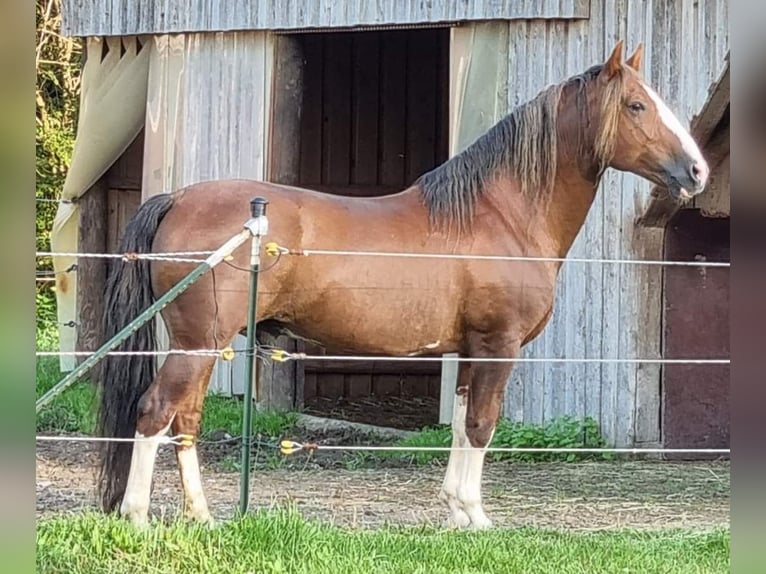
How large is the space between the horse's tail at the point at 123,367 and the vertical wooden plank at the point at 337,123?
4840 millimetres

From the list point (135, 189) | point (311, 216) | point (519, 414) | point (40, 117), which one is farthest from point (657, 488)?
point (40, 117)

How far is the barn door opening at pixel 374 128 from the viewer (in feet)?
26.4

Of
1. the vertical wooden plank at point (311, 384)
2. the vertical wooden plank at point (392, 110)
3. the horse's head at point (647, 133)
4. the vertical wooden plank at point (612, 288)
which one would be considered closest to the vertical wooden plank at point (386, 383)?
the vertical wooden plank at point (311, 384)

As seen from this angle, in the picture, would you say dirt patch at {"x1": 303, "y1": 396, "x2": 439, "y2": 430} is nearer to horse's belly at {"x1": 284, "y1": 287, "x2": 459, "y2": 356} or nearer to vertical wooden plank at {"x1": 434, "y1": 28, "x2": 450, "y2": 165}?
vertical wooden plank at {"x1": 434, "y1": 28, "x2": 450, "y2": 165}

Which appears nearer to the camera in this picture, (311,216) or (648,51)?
(311,216)

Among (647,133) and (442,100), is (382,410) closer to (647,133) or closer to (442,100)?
(442,100)

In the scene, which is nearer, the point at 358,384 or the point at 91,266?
the point at 91,266

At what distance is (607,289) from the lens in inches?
210

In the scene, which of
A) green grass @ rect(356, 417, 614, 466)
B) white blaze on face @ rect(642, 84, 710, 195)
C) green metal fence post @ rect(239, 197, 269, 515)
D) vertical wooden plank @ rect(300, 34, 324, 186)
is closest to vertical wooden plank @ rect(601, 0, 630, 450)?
green grass @ rect(356, 417, 614, 466)

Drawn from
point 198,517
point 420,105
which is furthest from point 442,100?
point 198,517

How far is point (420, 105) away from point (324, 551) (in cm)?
594

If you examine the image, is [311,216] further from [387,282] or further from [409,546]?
[409,546]

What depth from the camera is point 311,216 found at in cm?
350

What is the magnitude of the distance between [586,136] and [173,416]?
1.89 meters
